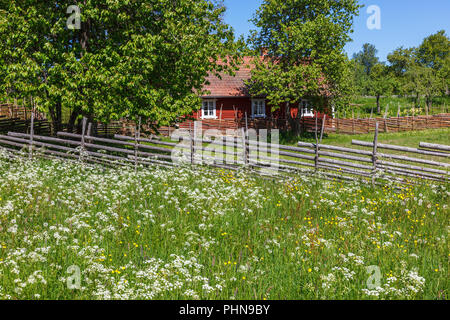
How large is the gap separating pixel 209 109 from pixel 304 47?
9927 millimetres

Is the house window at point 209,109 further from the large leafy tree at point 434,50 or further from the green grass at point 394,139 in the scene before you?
the large leafy tree at point 434,50

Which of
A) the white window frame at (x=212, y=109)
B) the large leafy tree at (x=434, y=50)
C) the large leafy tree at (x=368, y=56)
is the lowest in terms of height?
the white window frame at (x=212, y=109)

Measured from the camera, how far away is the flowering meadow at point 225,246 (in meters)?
4.59

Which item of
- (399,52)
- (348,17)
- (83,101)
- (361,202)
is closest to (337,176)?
(361,202)

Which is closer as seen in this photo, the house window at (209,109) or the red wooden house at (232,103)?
the red wooden house at (232,103)

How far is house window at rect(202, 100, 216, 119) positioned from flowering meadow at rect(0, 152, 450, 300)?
24566 millimetres

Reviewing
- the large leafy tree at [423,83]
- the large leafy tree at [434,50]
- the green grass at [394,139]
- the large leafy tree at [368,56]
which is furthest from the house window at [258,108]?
the large leafy tree at [368,56]

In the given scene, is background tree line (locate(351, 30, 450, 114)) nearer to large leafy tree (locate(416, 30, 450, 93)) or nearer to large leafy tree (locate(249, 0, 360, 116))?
large leafy tree (locate(416, 30, 450, 93))

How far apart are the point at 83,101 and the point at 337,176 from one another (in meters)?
9.00

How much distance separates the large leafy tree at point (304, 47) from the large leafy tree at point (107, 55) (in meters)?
12.8

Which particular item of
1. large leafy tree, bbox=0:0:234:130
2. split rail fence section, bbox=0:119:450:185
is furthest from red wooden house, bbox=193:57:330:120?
split rail fence section, bbox=0:119:450:185

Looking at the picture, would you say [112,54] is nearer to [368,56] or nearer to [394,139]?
[394,139]

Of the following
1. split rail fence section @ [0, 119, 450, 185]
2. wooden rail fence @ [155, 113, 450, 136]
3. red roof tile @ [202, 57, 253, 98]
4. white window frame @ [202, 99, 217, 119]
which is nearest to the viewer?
split rail fence section @ [0, 119, 450, 185]

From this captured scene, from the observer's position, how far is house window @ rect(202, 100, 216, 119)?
33.6 meters
